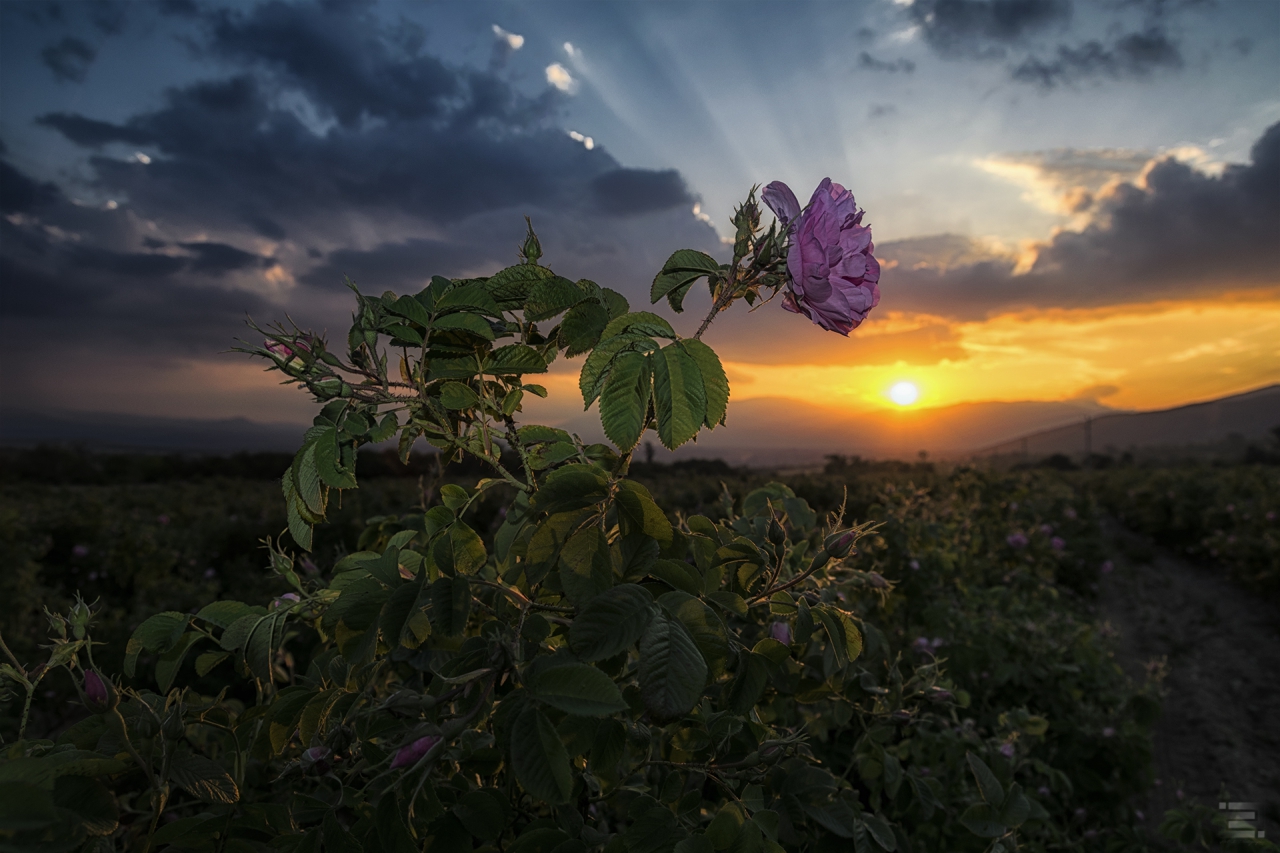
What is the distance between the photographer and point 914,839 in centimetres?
190

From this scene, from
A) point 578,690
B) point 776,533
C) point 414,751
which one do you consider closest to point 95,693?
point 414,751

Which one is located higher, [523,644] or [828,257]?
[828,257]

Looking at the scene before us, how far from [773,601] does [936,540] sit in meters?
3.42

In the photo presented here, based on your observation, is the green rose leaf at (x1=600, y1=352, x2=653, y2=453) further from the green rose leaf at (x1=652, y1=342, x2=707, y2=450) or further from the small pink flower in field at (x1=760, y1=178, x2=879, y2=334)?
the small pink flower in field at (x1=760, y1=178, x2=879, y2=334)

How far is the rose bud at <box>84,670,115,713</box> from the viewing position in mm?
883

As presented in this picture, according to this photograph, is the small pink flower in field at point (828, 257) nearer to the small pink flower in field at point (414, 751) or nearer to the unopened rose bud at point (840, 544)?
the unopened rose bud at point (840, 544)

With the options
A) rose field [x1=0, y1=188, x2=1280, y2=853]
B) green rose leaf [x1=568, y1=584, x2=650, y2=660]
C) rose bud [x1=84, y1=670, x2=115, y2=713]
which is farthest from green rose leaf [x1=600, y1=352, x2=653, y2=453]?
rose bud [x1=84, y1=670, x2=115, y2=713]

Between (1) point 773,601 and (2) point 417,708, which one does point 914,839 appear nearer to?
(1) point 773,601

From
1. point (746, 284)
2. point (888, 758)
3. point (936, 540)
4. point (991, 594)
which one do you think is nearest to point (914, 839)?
point (888, 758)

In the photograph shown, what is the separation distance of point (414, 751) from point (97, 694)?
45 cm

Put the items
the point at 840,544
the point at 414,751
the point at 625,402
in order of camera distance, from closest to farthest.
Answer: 1. the point at 414,751
2. the point at 625,402
3. the point at 840,544

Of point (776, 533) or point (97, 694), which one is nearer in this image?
point (97, 694)

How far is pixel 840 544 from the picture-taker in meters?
1.20

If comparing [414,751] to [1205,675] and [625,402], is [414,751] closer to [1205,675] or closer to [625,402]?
[625,402]
